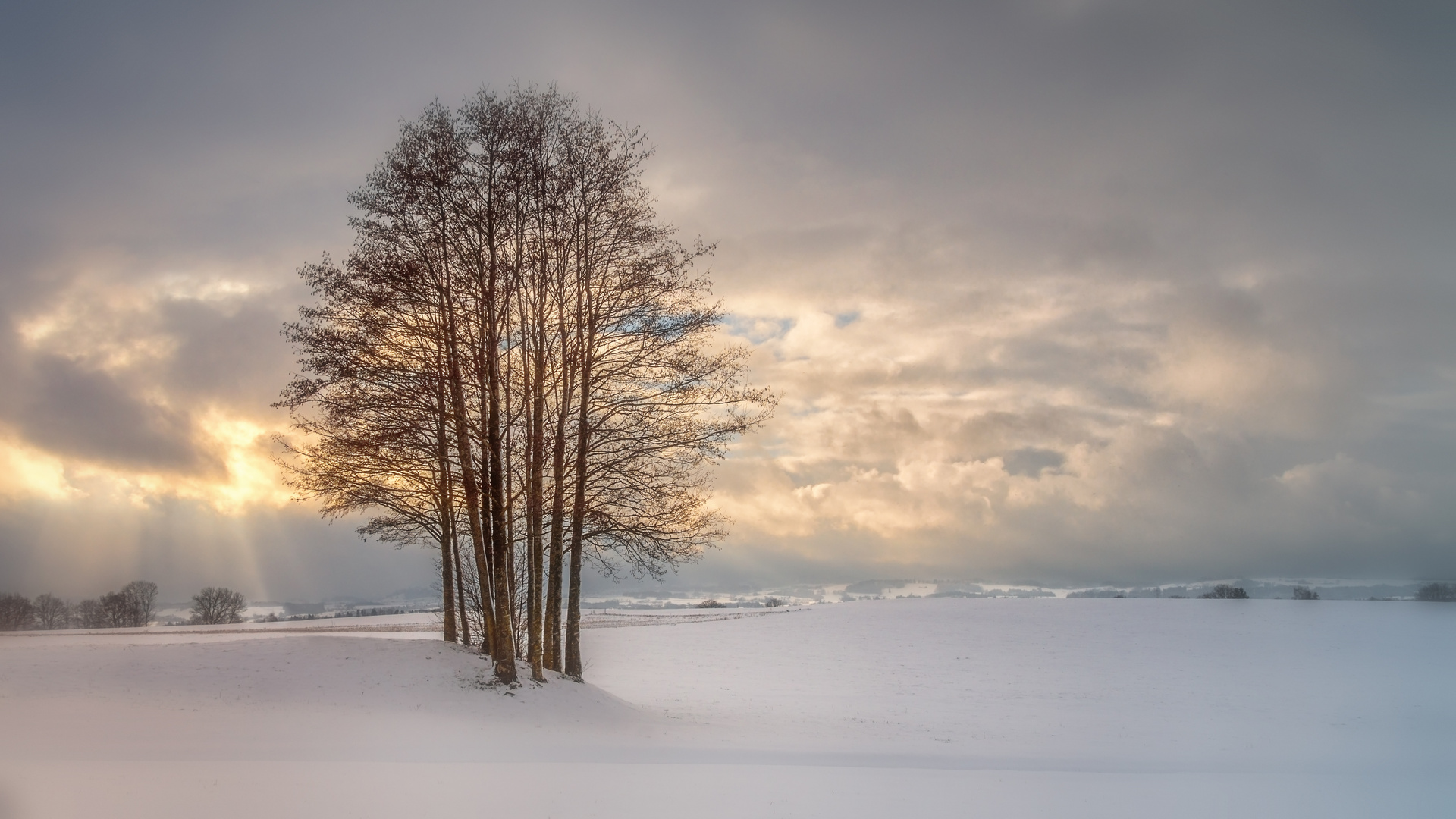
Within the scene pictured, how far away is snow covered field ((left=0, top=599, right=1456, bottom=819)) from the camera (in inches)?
424

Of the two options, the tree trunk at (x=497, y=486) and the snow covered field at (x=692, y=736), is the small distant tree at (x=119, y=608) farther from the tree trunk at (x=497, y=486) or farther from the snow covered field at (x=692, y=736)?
the tree trunk at (x=497, y=486)

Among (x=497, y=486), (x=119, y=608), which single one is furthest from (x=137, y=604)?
(x=497, y=486)

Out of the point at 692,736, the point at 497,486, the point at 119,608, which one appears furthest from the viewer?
the point at 119,608

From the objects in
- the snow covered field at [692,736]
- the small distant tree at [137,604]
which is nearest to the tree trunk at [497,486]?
the snow covered field at [692,736]

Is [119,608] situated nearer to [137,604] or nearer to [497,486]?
[137,604]

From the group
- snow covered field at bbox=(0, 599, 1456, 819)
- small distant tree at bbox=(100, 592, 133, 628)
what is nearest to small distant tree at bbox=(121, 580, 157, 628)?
small distant tree at bbox=(100, 592, 133, 628)

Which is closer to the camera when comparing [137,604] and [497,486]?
[497,486]

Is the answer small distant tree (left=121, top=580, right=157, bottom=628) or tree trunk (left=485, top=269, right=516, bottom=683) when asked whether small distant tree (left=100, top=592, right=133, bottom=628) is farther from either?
tree trunk (left=485, top=269, right=516, bottom=683)

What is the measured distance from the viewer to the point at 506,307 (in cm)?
1886

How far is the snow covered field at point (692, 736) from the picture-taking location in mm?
10758

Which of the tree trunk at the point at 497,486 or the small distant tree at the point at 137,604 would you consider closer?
the tree trunk at the point at 497,486

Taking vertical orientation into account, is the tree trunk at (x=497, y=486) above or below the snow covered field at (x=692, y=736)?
above

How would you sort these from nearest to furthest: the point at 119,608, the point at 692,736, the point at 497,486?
the point at 692,736, the point at 497,486, the point at 119,608

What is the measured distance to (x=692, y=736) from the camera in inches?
664
